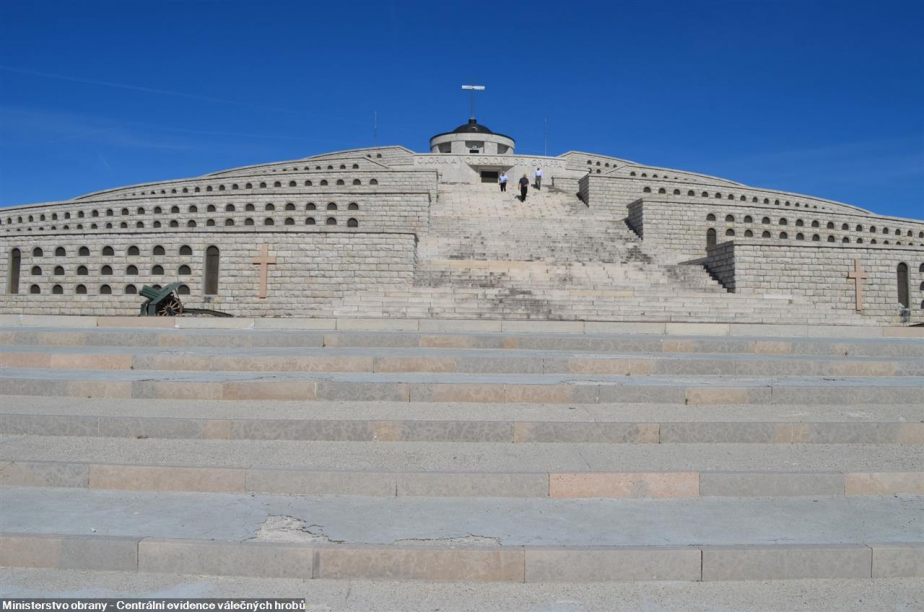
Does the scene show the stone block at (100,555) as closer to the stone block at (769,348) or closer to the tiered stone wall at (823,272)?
the stone block at (769,348)

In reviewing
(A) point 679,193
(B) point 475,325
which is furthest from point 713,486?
(A) point 679,193

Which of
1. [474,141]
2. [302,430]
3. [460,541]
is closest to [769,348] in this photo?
[302,430]

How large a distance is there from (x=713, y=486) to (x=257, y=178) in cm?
3087

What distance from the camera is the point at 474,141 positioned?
39344 millimetres

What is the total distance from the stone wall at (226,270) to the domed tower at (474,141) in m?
22.4

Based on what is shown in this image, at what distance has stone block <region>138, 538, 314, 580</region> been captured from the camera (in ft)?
10.9

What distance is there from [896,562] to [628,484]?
1.52 meters

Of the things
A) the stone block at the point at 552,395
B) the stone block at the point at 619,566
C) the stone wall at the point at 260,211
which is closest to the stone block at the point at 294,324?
the stone block at the point at 552,395

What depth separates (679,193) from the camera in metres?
30.6

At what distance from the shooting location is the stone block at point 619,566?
132 inches

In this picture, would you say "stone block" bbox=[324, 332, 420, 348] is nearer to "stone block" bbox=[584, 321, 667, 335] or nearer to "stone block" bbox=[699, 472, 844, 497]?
"stone block" bbox=[584, 321, 667, 335]

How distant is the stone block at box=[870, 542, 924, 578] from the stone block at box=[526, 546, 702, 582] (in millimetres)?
989

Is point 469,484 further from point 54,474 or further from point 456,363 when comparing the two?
point 456,363

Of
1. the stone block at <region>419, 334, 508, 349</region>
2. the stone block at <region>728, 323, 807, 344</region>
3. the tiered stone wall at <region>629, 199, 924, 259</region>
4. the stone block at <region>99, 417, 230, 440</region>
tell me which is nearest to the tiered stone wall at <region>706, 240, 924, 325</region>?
the tiered stone wall at <region>629, 199, 924, 259</region>
